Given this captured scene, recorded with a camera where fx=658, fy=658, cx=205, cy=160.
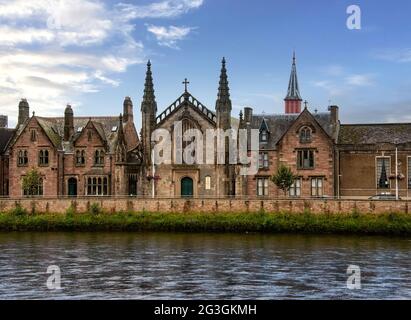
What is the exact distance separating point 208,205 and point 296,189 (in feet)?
39.4

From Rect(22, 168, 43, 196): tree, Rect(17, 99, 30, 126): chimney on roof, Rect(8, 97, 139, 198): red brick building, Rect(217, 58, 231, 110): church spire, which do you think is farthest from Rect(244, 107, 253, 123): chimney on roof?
Rect(17, 99, 30, 126): chimney on roof

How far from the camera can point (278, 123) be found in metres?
72.6

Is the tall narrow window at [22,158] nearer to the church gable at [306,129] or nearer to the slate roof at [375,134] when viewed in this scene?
the church gable at [306,129]

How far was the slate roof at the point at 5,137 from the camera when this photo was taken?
269 ft

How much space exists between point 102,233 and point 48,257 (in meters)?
17.0

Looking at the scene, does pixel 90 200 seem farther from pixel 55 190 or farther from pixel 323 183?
pixel 323 183

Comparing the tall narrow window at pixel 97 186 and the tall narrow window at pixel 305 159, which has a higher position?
the tall narrow window at pixel 305 159

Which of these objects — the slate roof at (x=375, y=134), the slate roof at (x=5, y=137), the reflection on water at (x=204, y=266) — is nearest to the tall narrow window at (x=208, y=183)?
the slate roof at (x=375, y=134)

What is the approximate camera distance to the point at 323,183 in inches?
2689

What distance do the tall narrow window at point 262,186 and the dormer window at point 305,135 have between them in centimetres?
584

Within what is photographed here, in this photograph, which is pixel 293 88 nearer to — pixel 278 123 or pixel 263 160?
pixel 278 123

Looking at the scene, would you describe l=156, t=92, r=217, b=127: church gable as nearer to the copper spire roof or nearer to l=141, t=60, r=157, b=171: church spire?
l=141, t=60, r=157, b=171: church spire

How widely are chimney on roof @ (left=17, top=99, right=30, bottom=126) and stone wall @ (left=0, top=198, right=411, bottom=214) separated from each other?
2011 centimetres

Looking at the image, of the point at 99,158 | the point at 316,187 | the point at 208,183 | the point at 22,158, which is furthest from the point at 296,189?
the point at 22,158
